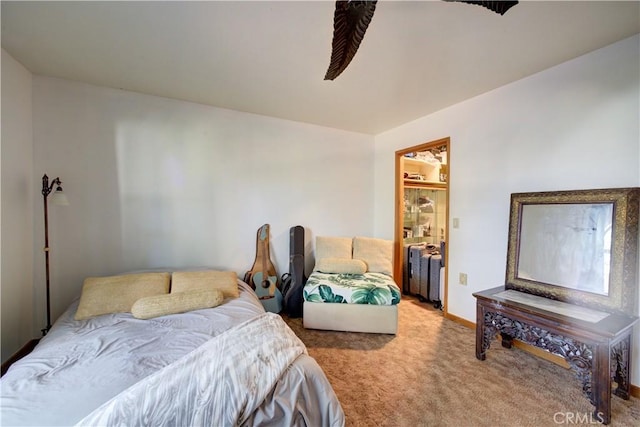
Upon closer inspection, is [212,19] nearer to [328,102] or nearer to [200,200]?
[328,102]

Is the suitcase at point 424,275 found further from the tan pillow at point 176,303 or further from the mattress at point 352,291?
the tan pillow at point 176,303

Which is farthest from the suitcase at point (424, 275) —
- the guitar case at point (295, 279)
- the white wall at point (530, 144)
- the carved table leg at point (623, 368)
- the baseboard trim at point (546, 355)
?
the carved table leg at point (623, 368)

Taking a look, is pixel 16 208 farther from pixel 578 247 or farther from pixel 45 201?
pixel 578 247

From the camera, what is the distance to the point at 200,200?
2838 mm

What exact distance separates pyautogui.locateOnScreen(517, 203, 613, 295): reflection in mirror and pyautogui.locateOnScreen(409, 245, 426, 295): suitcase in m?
1.49

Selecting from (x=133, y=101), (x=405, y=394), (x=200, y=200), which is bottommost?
(x=405, y=394)

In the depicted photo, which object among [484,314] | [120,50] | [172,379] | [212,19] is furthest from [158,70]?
[484,314]

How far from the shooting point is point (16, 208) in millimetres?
1987

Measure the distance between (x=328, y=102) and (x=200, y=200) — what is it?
1.81 m

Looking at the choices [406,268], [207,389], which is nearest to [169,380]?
[207,389]

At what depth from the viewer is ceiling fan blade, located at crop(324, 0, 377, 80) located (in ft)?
3.41

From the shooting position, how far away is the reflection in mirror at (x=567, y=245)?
5.78 ft

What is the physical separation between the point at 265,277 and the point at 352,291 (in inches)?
42.6

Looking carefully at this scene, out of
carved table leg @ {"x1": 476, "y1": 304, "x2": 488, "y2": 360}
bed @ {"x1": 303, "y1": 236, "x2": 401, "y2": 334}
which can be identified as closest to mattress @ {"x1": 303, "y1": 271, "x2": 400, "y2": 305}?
bed @ {"x1": 303, "y1": 236, "x2": 401, "y2": 334}
